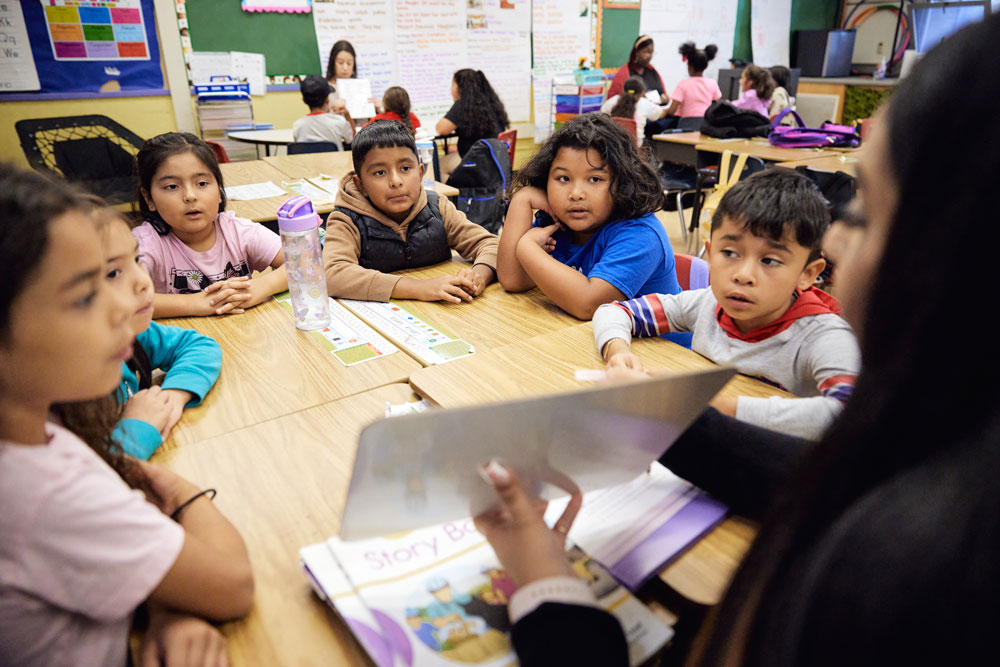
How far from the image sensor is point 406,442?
1.61 ft

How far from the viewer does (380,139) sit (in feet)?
5.89

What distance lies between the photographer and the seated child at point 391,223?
178 centimetres

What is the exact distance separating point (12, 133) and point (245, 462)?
15.6 feet

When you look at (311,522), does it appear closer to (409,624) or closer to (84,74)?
(409,624)

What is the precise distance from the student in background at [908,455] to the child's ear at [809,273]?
69 cm

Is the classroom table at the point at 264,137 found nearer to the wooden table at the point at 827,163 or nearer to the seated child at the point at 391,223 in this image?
the seated child at the point at 391,223

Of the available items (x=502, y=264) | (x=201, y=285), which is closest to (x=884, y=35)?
(x=502, y=264)

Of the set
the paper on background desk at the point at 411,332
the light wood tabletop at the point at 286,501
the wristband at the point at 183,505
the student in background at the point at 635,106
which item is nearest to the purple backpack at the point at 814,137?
the student in background at the point at 635,106

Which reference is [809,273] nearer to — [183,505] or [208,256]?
[183,505]

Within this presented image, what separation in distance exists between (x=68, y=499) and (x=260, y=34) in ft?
17.3

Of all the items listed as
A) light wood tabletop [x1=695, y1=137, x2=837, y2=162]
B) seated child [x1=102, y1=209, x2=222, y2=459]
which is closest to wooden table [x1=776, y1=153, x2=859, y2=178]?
light wood tabletop [x1=695, y1=137, x2=837, y2=162]

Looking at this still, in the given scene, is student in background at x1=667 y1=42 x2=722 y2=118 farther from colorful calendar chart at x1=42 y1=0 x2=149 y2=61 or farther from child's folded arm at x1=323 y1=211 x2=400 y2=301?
child's folded arm at x1=323 y1=211 x2=400 y2=301

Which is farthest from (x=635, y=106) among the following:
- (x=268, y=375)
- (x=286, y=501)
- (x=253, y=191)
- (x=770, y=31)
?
(x=286, y=501)

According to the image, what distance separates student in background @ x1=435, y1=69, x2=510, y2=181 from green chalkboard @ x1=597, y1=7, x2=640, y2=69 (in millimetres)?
2877
